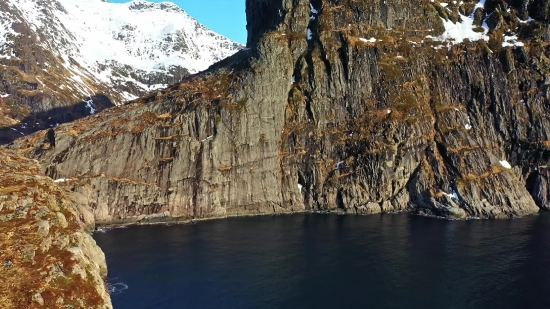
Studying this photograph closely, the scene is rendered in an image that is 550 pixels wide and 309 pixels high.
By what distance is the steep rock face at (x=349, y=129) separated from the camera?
109 m

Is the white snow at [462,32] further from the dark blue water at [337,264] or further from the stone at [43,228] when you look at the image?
the stone at [43,228]

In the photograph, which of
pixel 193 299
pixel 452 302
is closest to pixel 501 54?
pixel 452 302

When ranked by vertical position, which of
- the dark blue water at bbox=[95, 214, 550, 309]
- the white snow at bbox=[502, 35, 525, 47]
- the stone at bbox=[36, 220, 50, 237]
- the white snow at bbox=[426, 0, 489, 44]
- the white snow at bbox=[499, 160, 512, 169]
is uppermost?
the white snow at bbox=[426, 0, 489, 44]

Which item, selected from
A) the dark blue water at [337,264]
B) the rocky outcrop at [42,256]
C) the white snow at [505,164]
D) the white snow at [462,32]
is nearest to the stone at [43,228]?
the rocky outcrop at [42,256]

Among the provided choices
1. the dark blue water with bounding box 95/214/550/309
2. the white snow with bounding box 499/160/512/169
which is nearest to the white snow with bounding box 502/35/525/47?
the white snow with bounding box 499/160/512/169

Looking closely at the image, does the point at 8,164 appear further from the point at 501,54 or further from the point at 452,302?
the point at 501,54

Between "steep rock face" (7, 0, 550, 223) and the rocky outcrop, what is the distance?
186 ft

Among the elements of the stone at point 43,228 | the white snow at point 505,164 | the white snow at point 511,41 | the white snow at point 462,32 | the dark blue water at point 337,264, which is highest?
the white snow at point 462,32

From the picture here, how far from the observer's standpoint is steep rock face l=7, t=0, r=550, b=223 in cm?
10888

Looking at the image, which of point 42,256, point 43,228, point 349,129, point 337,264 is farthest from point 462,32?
point 42,256

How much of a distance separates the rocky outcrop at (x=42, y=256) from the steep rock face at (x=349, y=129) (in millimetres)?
56816

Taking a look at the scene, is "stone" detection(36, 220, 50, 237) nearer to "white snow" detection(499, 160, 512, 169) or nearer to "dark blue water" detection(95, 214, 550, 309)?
"dark blue water" detection(95, 214, 550, 309)

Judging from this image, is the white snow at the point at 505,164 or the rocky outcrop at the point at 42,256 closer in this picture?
the rocky outcrop at the point at 42,256

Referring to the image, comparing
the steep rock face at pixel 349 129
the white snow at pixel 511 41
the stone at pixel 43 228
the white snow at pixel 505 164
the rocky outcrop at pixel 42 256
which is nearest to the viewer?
the rocky outcrop at pixel 42 256
